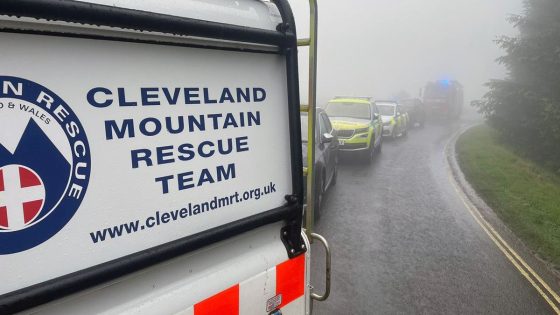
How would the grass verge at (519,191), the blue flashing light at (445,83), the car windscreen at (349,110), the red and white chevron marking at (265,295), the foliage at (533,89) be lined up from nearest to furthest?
the red and white chevron marking at (265,295) < the grass verge at (519,191) < the foliage at (533,89) < the car windscreen at (349,110) < the blue flashing light at (445,83)

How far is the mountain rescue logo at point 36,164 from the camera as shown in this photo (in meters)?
1.32

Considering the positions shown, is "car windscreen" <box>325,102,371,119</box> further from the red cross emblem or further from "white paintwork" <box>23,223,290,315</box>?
the red cross emblem

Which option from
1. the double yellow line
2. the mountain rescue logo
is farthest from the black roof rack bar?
the double yellow line

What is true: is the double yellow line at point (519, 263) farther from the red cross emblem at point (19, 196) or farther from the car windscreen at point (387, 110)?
the car windscreen at point (387, 110)

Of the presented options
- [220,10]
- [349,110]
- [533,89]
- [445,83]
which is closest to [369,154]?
[349,110]

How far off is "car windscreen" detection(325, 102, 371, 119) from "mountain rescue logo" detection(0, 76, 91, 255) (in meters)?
14.2

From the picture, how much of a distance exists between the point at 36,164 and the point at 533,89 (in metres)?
17.6

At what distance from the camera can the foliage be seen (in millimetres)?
14156

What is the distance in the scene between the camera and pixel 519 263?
6566mm

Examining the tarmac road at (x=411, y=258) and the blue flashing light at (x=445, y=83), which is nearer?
the tarmac road at (x=411, y=258)

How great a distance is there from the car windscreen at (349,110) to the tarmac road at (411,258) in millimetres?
4499

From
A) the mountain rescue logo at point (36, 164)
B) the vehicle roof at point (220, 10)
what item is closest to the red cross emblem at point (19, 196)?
the mountain rescue logo at point (36, 164)

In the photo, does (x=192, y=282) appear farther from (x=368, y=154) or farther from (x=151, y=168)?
(x=368, y=154)

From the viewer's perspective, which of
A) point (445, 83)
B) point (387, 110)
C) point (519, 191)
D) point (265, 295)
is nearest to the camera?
point (265, 295)
